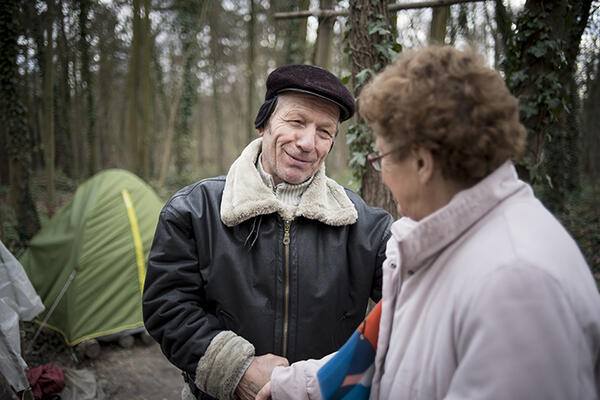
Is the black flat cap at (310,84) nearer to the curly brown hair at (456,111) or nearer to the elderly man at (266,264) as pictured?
the elderly man at (266,264)

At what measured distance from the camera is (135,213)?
4473mm

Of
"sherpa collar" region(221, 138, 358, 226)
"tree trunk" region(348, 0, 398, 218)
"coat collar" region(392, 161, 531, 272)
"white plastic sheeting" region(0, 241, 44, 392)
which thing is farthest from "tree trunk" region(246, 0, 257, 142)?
"coat collar" region(392, 161, 531, 272)

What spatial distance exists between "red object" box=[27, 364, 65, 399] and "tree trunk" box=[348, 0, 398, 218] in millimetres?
3069

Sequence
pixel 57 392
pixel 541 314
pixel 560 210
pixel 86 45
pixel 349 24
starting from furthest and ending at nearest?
pixel 86 45, pixel 560 210, pixel 57 392, pixel 349 24, pixel 541 314

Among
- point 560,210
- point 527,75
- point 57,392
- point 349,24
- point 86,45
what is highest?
point 86,45

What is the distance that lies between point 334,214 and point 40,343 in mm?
4174

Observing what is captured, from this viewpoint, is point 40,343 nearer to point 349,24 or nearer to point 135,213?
point 135,213

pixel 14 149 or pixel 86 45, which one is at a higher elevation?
pixel 86 45

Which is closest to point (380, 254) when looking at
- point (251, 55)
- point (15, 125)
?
point (15, 125)

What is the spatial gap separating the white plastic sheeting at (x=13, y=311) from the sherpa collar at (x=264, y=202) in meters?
1.85

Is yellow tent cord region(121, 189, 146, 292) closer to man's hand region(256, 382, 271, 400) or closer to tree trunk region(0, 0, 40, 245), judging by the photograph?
tree trunk region(0, 0, 40, 245)

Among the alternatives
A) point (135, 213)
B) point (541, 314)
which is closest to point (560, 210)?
point (135, 213)

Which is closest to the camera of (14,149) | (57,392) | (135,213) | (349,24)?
(349,24)

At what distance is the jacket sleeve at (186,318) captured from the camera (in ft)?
4.73
